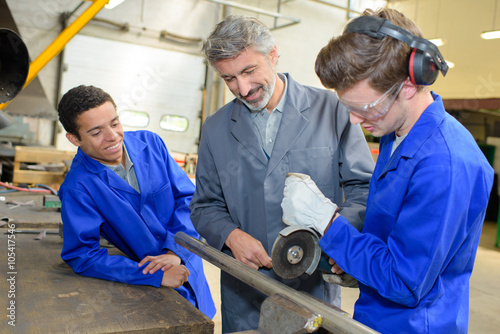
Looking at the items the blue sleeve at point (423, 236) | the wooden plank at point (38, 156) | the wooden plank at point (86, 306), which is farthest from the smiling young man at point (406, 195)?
the wooden plank at point (38, 156)

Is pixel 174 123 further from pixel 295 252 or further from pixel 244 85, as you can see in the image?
pixel 295 252

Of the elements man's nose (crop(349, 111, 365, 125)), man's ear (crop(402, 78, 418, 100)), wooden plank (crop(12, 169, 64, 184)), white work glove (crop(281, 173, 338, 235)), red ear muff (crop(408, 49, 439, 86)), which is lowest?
wooden plank (crop(12, 169, 64, 184))

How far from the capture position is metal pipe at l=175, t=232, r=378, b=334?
0.86 meters

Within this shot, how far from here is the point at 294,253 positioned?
1.10 m

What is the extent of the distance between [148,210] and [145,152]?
0.27 meters

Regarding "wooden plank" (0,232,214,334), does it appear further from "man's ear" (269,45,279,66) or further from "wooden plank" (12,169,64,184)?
"wooden plank" (12,169,64,184)

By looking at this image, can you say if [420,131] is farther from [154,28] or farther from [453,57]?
[453,57]

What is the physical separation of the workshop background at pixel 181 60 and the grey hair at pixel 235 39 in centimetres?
308

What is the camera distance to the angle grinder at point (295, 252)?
1.04m

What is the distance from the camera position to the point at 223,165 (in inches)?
61.3

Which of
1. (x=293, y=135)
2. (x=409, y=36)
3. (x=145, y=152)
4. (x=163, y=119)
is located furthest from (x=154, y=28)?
(x=409, y=36)

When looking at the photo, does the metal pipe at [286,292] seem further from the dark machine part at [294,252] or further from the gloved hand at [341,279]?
the gloved hand at [341,279]

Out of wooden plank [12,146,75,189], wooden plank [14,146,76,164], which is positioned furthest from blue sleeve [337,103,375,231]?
wooden plank [14,146,76,164]

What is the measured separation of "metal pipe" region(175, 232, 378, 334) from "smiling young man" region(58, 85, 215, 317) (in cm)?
27
